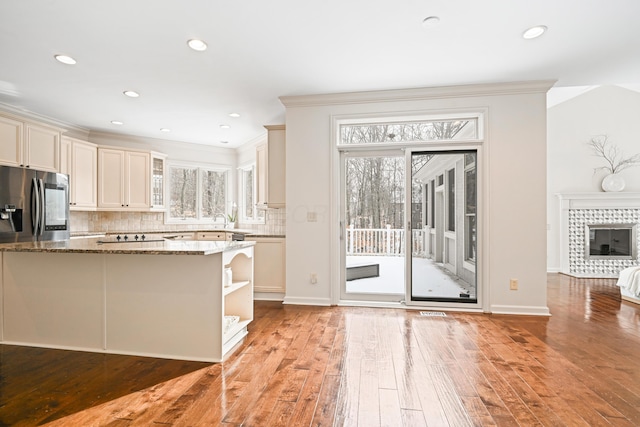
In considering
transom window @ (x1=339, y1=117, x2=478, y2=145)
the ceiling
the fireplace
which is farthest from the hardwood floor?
the fireplace

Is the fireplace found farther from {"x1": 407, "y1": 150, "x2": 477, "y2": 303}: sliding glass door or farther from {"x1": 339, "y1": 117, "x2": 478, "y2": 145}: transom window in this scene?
{"x1": 339, "y1": 117, "x2": 478, "y2": 145}: transom window

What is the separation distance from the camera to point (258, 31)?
8.63ft

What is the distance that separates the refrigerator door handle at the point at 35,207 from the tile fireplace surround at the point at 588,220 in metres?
8.41

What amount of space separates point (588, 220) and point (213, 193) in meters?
7.40

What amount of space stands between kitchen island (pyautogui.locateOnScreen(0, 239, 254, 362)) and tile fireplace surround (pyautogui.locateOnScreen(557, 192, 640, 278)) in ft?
21.3

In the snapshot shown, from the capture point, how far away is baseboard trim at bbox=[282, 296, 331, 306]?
4.02 m

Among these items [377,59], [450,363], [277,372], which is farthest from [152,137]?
[450,363]

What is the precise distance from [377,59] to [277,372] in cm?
289

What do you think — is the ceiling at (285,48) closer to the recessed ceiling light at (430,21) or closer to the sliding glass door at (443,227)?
the recessed ceiling light at (430,21)

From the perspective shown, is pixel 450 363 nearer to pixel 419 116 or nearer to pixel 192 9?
pixel 419 116

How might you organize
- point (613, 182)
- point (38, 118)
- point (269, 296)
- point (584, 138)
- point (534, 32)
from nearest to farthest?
point (534, 32) < point (269, 296) < point (38, 118) < point (613, 182) < point (584, 138)

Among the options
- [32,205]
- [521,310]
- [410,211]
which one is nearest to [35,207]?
[32,205]

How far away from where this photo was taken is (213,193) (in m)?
6.57

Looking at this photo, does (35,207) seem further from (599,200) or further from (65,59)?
(599,200)
